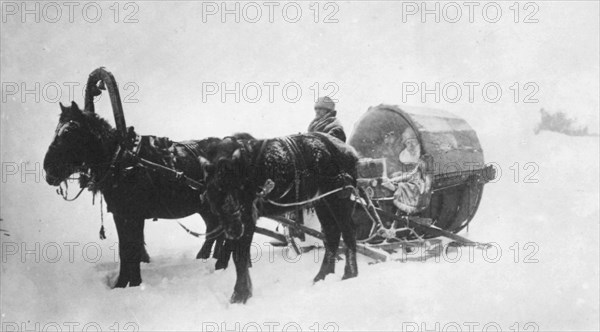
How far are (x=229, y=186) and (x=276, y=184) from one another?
0.48 m

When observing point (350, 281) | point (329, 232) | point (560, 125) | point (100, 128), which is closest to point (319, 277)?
point (350, 281)

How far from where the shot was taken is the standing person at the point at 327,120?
4.49 m

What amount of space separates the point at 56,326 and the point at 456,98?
3953mm

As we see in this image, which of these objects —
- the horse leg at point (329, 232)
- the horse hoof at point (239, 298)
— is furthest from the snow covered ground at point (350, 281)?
the horse leg at point (329, 232)

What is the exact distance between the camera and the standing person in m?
4.49

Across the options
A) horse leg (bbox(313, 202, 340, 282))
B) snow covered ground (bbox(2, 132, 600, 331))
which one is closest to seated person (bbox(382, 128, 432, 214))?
snow covered ground (bbox(2, 132, 600, 331))

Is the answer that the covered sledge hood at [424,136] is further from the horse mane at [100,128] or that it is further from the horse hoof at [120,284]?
the horse hoof at [120,284]

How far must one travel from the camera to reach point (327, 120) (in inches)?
178

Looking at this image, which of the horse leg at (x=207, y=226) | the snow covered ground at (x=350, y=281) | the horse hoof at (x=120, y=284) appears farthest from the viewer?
the horse leg at (x=207, y=226)

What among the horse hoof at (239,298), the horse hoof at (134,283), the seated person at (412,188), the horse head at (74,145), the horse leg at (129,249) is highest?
the horse head at (74,145)

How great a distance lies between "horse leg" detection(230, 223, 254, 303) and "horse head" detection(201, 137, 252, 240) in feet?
0.26

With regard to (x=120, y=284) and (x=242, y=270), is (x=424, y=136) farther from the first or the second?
(x=120, y=284)

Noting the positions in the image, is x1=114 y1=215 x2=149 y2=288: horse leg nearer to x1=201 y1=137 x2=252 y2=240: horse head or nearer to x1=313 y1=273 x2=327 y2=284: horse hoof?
x1=201 y1=137 x2=252 y2=240: horse head

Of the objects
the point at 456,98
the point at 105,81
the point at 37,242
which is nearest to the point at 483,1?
the point at 456,98
